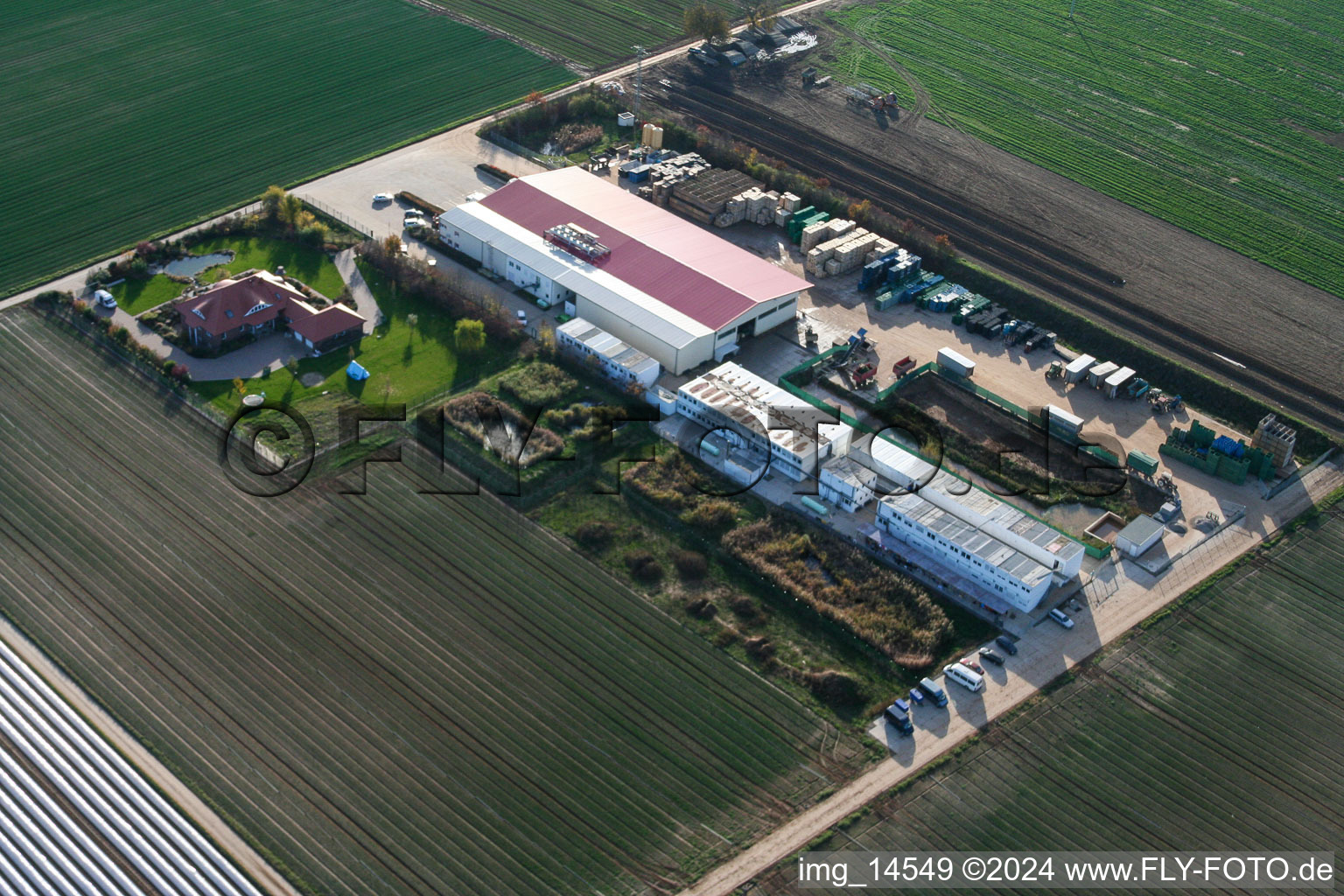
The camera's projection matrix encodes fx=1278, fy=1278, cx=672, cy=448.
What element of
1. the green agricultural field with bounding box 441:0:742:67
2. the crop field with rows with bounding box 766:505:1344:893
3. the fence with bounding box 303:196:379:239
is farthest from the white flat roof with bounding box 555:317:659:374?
the green agricultural field with bounding box 441:0:742:67

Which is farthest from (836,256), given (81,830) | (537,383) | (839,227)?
(81,830)

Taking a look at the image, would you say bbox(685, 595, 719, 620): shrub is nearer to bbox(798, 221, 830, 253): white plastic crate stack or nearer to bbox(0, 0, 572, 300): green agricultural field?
bbox(798, 221, 830, 253): white plastic crate stack

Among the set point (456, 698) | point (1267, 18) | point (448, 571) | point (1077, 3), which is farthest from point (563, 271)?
point (1267, 18)

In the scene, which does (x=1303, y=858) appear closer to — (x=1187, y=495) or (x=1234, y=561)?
(x=1234, y=561)

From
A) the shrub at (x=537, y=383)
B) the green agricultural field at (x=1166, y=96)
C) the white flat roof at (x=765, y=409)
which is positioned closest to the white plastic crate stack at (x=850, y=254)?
the white flat roof at (x=765, y=409)

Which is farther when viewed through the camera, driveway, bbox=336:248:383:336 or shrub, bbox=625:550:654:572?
driveway, bbox=336:248:383:336

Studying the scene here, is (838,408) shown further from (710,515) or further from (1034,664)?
(1034,664)
